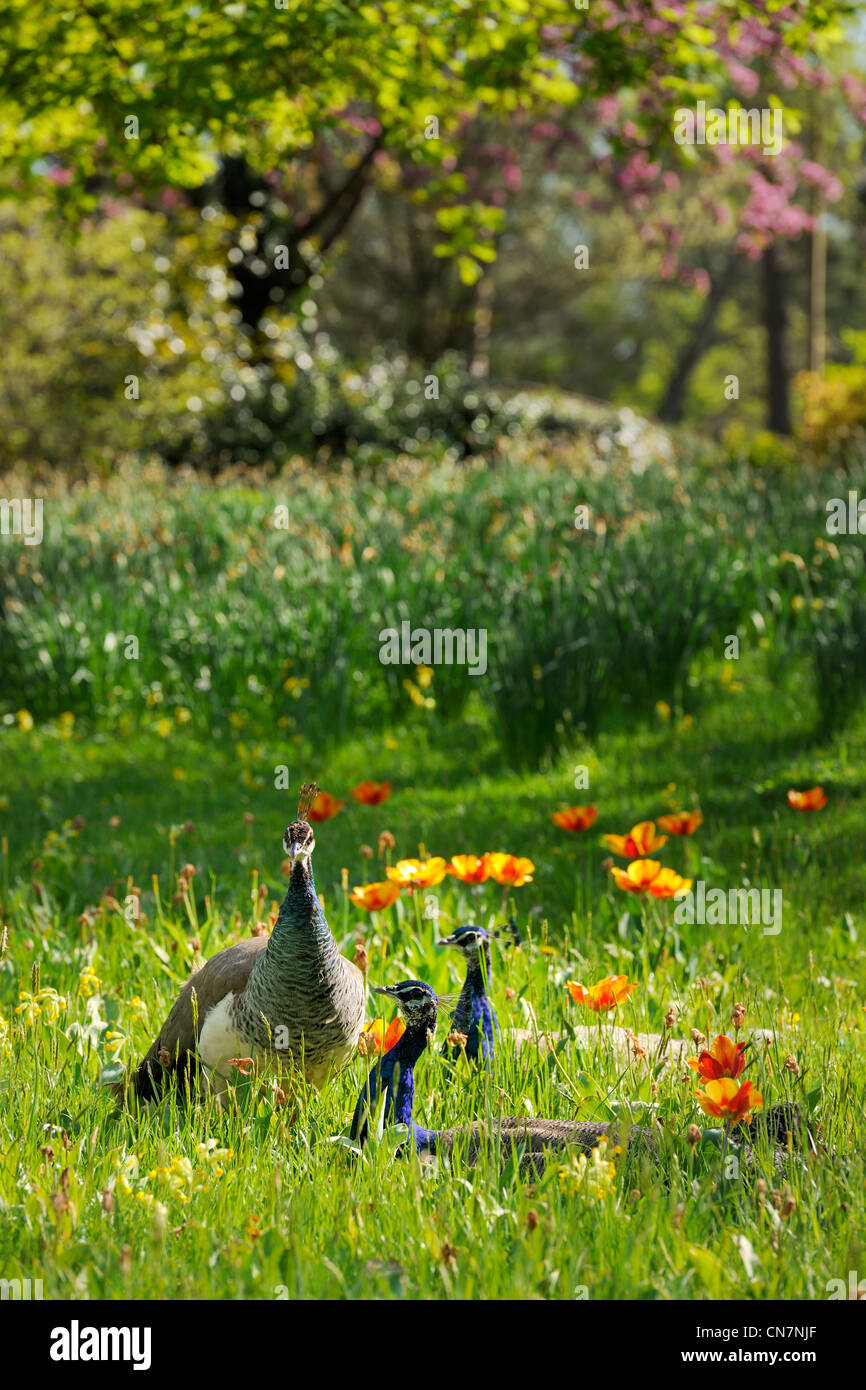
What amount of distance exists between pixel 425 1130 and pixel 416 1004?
0.29 m

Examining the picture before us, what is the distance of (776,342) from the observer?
2216 centimetres

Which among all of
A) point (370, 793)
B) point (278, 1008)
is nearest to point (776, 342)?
point (370, 793)

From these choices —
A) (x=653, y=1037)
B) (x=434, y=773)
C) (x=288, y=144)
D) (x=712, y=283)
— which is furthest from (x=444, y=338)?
(x=653, y=1037)

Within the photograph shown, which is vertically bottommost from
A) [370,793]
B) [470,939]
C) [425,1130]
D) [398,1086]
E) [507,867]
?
[425,1130]

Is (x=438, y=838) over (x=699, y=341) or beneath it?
beneath

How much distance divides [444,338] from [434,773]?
19021mm

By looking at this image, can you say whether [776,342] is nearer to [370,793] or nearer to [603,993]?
[370,793]

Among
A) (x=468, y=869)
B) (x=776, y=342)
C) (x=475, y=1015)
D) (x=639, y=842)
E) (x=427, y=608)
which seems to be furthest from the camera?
(x=776, y=342)

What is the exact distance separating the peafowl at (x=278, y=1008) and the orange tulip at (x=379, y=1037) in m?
0.04

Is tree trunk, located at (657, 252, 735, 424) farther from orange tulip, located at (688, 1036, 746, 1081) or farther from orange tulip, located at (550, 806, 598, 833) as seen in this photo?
orange tulip, located at (688, 1036, 746, 1081)

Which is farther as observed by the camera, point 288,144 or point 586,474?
point 586,474

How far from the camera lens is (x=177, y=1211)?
7.45ft

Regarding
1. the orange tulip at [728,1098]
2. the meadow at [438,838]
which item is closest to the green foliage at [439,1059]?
the meadow at [438,838]
